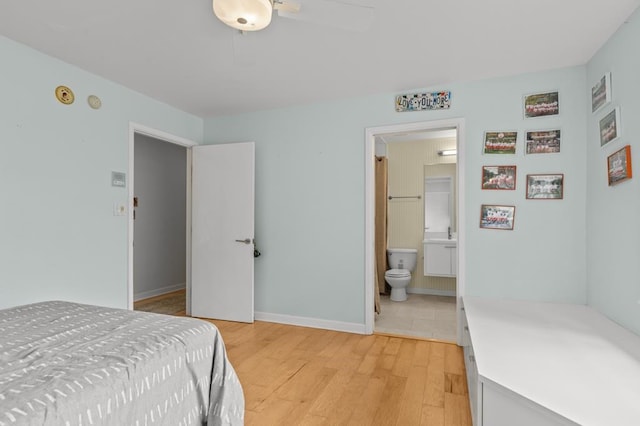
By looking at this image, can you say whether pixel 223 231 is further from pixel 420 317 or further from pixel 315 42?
pixel 420 317

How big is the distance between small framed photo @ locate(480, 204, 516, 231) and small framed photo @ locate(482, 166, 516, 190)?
17 cm

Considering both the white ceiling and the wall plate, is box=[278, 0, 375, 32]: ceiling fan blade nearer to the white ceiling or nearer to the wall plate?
the white ceiling

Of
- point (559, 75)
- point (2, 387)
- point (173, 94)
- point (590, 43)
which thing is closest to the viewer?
point (2, 387)

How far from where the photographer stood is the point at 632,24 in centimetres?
199

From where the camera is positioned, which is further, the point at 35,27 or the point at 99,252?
the point at 99,252

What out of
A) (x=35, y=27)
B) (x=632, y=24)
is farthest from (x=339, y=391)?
(x=35, y=27)

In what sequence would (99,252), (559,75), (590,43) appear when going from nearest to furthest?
(590,43), (559,75), (99,252)

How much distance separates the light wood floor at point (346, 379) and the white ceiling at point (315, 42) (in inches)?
85.5

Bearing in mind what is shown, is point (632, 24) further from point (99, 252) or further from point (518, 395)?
point (99, 252)

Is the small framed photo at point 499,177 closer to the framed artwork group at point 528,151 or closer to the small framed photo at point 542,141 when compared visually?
the framed artwork group at point 528,151

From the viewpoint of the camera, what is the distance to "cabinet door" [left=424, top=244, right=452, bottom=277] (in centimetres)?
469

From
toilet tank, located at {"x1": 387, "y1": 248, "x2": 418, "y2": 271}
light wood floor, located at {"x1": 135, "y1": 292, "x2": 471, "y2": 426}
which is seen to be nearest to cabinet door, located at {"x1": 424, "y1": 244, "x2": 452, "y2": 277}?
toilet tank, located at {"x1": 387, "y1": 248, "x2": 418, "y2": 271}

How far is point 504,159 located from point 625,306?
4.38 ft

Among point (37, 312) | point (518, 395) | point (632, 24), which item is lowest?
point (518, 395)
